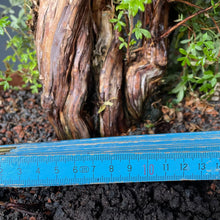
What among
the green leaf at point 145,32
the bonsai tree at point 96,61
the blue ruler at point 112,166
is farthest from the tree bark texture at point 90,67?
the blue ruler at point 112,166

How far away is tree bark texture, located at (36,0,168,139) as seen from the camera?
4.77ft

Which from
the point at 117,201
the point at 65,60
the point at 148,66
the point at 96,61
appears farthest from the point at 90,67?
the point at 117,201

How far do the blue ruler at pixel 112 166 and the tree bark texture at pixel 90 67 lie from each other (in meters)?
0.44

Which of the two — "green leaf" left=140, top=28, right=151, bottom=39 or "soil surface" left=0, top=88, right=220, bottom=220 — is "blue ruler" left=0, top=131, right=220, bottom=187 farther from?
"green leaf" left=140, top=28, right=151, bottom=39

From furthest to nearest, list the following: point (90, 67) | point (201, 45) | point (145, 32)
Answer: point (201, 45) < point (90, 67) < point (145, 32)

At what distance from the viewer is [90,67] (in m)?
1.62

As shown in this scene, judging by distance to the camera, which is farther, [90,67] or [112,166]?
[90,67]

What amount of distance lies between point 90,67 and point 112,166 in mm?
674

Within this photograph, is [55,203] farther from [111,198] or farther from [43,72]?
[43,72]

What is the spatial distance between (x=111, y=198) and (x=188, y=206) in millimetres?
388

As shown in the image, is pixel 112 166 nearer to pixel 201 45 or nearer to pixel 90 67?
pixel 90 67

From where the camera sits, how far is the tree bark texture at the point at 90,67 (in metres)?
1.45

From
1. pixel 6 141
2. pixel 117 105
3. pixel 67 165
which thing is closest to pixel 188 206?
pixel 67 165

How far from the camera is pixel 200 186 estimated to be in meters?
1.42
